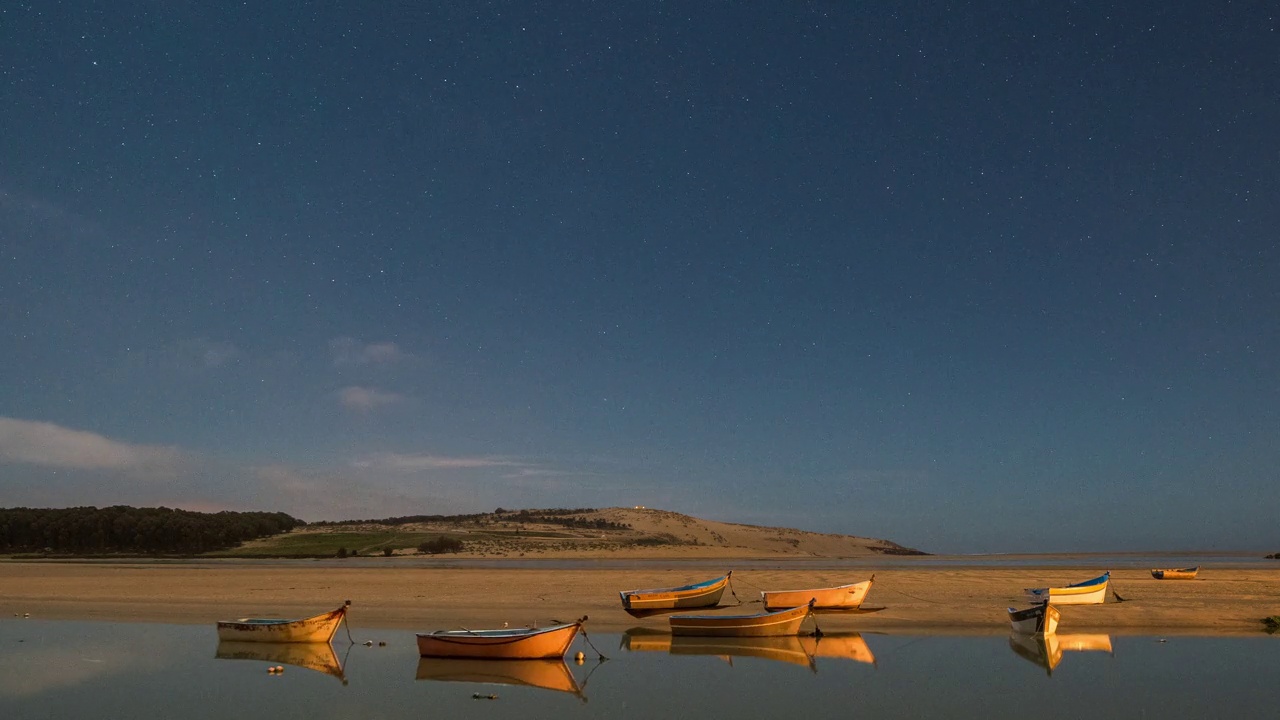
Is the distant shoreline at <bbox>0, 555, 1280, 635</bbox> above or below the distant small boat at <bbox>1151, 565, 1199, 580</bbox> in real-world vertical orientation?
below

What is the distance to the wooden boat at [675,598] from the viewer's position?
30.2 meters

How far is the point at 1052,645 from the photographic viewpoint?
2503cm

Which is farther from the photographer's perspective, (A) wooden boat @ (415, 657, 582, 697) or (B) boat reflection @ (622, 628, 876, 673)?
(B) boat reflection @ (622, 628, 876, 673)

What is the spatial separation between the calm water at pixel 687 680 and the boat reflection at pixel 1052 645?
0.08 m

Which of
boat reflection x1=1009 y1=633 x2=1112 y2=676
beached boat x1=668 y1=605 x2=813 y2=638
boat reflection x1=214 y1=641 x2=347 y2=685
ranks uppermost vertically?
beached boat x1=668 y1=605 x2=813 y2=638

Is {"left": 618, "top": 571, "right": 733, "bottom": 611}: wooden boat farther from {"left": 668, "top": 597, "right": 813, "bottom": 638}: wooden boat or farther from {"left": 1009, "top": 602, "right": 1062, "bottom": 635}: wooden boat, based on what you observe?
{"left": 1009, "top": 602, "right": 1062, "bottom": 635}: wooden boat

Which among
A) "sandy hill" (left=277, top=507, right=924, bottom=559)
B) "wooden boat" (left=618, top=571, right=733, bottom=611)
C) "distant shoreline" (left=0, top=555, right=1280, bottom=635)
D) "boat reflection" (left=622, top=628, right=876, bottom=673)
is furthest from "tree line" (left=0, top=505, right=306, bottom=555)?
"boat reflection" (left=622, top=628, right=876, bottom=673)

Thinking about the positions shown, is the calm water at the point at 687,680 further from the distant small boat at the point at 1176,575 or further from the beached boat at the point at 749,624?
the distant small boat at the point at 1176,575

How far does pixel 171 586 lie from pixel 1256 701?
4820cm

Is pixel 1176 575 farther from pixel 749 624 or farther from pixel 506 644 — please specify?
pixel 506 644

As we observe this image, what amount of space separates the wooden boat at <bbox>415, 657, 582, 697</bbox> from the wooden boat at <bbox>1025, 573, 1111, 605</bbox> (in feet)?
63.6

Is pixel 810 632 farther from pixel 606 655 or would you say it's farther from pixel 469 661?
pixel 469 661

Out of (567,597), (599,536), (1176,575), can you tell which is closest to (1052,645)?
(567,597)

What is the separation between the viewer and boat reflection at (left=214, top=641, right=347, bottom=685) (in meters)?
23.1
